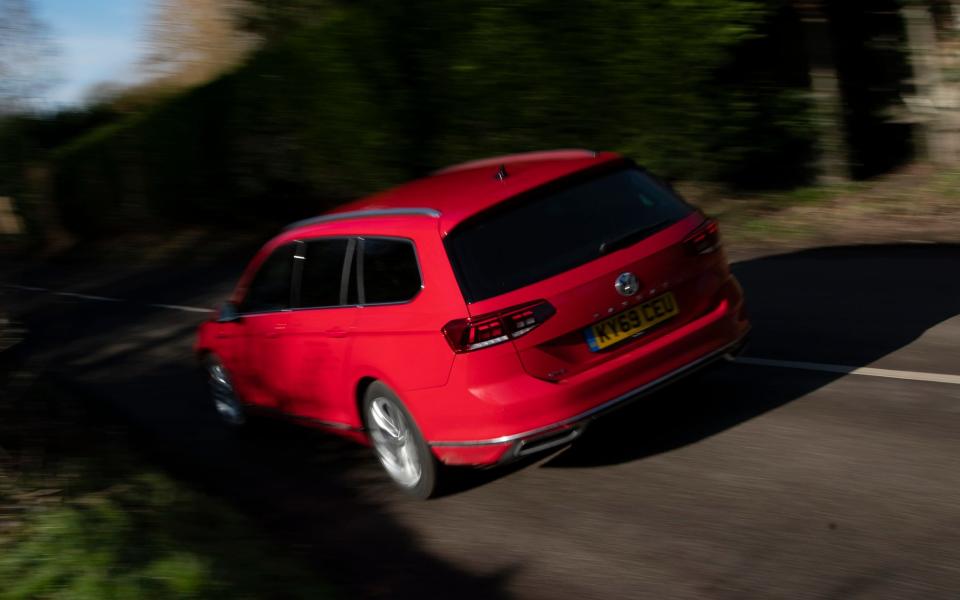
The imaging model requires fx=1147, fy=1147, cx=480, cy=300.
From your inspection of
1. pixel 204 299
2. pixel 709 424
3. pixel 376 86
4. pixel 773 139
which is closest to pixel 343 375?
pixel 709 424

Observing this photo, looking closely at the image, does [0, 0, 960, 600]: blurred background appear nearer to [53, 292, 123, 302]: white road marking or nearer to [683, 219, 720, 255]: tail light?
[53, 292, 123, 302]: white road marking

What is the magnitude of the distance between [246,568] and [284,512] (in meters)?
1.49

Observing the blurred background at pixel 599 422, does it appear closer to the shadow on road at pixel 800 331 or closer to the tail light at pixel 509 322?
the shadow on road at pixel 800 331

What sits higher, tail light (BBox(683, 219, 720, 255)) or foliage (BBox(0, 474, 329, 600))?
tail light (BBox(683, 219, 720, 255))

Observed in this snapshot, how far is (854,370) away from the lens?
24.3 ft

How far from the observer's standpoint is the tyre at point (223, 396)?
28.7 feet

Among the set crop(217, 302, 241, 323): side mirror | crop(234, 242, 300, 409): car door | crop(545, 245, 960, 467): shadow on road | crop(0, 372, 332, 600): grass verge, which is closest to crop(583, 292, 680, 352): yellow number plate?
crop(545, 245, 960, 467): shadow on road

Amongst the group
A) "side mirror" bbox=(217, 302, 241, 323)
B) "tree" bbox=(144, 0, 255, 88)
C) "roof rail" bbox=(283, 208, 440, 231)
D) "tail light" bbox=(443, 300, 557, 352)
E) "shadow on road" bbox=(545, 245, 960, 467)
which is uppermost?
"tree" bbox=(144, 0, 255, 88)

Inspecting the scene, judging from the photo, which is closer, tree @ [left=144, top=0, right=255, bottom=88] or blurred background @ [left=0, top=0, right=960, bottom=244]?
blurred background @ [left=0, top=0, right=960, bottom=244]

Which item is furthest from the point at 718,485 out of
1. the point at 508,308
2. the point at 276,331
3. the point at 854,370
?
the point at 276,331

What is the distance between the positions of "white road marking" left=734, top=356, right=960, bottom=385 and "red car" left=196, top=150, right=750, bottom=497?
1.19m

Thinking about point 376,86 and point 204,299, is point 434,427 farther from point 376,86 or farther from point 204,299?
point 204,299

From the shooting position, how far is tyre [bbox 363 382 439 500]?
6.30m

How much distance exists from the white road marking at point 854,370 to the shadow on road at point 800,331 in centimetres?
9
